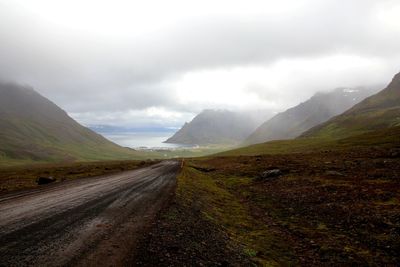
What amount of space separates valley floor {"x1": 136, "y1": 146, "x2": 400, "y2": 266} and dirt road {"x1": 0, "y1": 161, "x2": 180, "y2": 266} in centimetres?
123

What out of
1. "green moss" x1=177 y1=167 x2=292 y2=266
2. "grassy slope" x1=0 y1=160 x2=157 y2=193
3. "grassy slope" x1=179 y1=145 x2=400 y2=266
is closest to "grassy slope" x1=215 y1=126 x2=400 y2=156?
"grassy slope" x1=179 y1=145 x2=400 y2=266

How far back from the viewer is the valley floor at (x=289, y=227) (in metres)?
14.7

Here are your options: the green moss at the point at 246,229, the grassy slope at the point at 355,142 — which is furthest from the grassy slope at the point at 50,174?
the grassy slope at the point at 355,142

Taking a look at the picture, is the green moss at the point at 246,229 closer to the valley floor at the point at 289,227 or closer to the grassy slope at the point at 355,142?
the valley floor at the point at 289,227

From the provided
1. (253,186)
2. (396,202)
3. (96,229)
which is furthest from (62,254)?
(253,186)

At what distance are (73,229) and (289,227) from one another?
1363cm

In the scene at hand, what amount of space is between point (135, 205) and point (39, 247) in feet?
33.6

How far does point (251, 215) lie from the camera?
25859mm

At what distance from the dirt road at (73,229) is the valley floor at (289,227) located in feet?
4.02

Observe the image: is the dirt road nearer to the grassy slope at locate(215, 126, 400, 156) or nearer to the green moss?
the green moss

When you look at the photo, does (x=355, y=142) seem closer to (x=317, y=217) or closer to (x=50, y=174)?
(x=50, y=174)

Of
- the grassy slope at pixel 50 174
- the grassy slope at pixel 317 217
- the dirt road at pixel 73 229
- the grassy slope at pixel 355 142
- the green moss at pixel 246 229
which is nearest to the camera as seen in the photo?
the dirt road at pixel 73 229

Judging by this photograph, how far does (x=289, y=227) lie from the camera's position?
22500 mm

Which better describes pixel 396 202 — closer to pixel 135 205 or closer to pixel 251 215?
pixel 251 215
